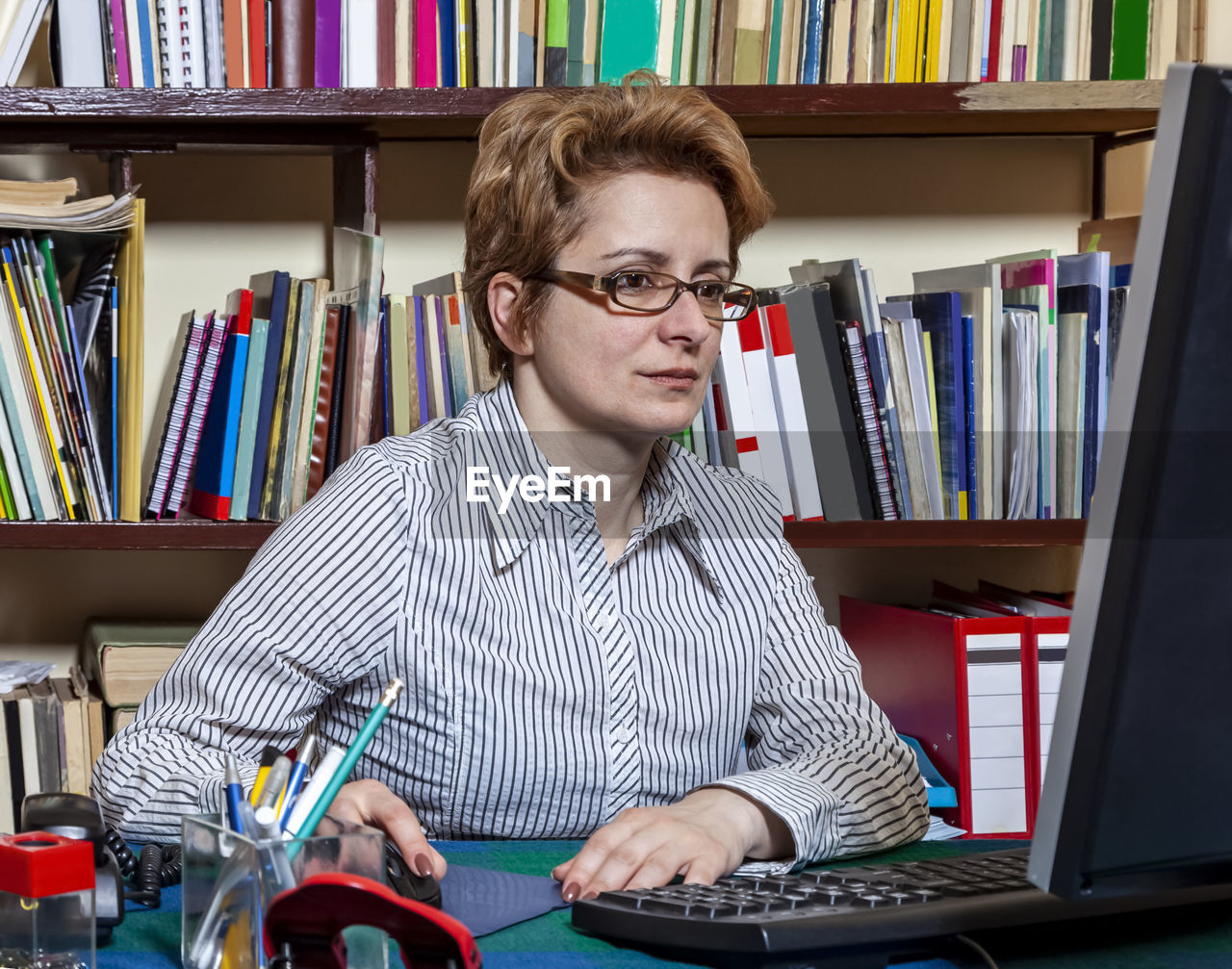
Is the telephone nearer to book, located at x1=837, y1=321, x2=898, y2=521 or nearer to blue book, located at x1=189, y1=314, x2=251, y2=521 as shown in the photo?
blue book, located at x1=189, y1=314, x2=251, y2=521

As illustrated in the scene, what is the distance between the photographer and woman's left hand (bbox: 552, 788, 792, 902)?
85cm

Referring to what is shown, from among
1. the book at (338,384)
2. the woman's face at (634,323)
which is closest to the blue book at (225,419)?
the book at (338,384)

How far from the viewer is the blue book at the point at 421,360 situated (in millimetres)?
1590

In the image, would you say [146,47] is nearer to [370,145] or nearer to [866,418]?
[370,145]

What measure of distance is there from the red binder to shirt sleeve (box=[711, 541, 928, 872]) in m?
0.20

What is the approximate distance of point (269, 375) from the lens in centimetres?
156

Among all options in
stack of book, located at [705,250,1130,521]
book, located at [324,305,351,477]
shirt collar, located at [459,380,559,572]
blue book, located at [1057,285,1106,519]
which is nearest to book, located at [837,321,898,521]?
stack of book, located at [705,250,1130,521]

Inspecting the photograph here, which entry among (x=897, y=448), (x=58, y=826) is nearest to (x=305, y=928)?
(x=58, y=826)

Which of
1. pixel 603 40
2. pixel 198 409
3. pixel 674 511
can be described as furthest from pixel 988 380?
pixel 198 409

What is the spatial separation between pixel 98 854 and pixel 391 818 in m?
0.19

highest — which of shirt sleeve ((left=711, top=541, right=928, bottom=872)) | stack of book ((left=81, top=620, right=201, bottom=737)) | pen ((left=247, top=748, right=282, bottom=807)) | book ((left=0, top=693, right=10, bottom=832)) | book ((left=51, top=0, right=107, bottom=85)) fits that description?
book ((left=51, top=0, right=107, bottom=85))

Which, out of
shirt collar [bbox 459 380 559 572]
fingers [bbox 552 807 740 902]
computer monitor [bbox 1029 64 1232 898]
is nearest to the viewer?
computer monitor [bbox 1029 64 1232 898]

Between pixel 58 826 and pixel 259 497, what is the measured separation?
0.85m

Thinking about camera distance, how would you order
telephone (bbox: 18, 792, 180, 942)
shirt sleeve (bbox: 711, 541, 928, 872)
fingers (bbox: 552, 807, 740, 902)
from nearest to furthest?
telephone (bbox: 18, 792, 180, 942), fingers (bbox: 552, 807, 740, 902), shirt sleeve (bbox: 711, 541, 928, 872)
